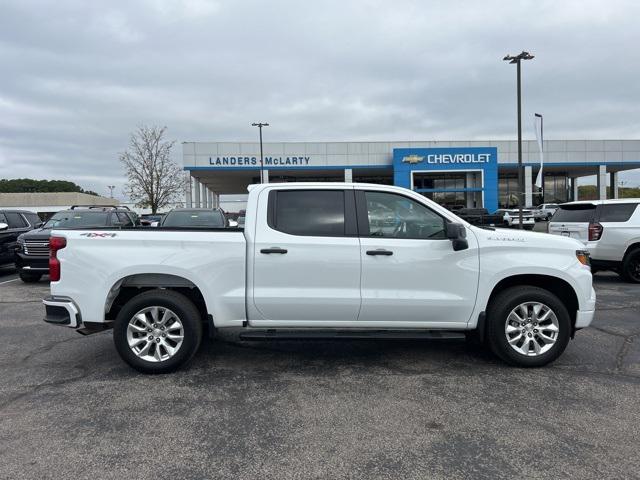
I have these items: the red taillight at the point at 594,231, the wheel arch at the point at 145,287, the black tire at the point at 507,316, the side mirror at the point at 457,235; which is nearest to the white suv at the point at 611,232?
the red taillight at the point at 594,231

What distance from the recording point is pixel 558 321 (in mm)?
4848

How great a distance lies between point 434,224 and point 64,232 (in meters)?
3.69

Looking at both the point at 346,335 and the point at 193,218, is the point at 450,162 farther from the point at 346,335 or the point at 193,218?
the point at 346,335

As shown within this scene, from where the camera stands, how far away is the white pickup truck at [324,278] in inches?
184

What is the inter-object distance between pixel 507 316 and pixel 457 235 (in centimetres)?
102

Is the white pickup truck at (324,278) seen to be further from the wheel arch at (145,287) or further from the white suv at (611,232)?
the white suv at (611,232)

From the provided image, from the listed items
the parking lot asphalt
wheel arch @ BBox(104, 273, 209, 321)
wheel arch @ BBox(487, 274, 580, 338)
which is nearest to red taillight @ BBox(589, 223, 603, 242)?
the parking lot asphalt

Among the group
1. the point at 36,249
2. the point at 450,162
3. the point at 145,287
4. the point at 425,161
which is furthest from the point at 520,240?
the point at 450,162

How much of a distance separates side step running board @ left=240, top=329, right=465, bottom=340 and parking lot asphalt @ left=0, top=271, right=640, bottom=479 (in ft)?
1.28

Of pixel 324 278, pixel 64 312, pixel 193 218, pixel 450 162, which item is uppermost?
pixel 450 162

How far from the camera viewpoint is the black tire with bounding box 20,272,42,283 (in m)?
11.3

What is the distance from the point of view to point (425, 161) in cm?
3925

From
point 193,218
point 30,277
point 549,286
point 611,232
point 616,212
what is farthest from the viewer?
point 193,218

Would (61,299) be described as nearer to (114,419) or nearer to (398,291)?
(114,419)
